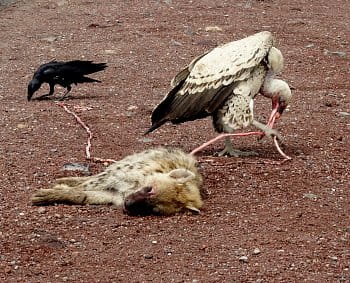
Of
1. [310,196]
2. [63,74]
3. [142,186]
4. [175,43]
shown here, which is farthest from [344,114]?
[175,43]

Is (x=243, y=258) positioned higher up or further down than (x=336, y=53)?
higher up

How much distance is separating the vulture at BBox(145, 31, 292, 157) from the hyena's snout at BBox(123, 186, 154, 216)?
1216mm

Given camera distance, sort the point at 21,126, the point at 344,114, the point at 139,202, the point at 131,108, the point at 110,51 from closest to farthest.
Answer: the point at 139,202 → the point at 21,126 → the point at 344,114 → the point at 131,108 → the point at 110,51

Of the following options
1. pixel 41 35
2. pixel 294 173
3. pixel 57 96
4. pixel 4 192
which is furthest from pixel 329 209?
pixel 41 35

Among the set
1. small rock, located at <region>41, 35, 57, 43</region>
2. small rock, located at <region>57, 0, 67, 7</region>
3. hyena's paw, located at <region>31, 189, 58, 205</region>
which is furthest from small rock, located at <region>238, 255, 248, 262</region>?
small rock, located at <region>57, 0, 67, 7</region>

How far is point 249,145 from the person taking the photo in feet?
21.6

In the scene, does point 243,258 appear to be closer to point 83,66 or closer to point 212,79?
point 212,79

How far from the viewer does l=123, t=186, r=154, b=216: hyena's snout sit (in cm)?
492

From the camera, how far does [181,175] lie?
5.11m

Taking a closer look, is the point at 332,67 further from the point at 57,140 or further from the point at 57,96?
the point at 57,140

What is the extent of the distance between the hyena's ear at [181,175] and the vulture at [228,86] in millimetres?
983

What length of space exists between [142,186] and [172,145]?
1.44 meters

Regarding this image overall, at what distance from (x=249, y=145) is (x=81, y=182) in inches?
67.3

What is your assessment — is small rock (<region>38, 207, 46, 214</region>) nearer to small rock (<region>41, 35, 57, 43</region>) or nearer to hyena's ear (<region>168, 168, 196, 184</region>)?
hyena's ear (<region>168, 168, 196, 184</region>)
